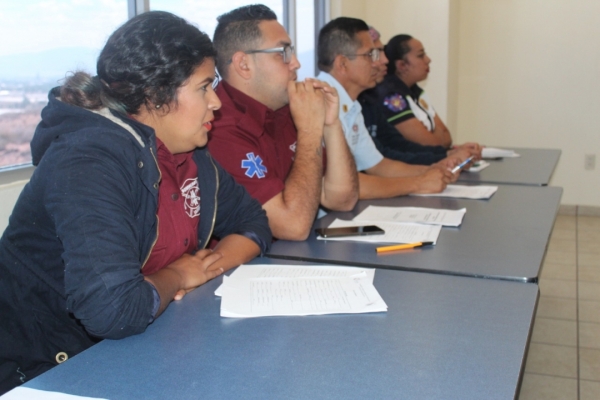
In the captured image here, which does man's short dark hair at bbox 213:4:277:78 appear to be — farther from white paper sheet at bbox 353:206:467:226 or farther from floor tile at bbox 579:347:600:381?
floor tile at bbox 579:347:600:381

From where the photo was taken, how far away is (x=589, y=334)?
2992 millimetres

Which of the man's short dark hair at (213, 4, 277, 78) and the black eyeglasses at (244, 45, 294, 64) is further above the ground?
the man's short dark hair at (213, 4, 277, 78)

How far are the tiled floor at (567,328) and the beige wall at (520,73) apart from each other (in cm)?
91

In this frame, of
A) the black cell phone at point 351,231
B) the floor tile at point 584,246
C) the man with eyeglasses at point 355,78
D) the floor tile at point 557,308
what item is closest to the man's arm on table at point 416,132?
the man with eyeglasses at point 355,78

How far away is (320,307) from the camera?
129 centimetres

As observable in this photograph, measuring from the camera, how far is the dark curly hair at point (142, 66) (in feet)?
4.46

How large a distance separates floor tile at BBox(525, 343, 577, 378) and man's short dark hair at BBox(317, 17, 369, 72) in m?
1.56

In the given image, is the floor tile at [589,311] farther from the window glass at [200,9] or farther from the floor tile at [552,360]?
the window glass at [200,9]

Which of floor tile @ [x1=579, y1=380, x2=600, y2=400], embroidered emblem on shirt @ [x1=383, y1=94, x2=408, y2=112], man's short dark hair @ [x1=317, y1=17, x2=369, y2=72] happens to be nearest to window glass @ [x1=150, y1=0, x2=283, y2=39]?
man's short dark hair @ [x1=317, y1=17, x2=369, y2=72]

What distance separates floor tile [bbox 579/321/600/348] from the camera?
289 cm

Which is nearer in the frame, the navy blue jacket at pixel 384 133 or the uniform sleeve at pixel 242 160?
the uniform sleeve at pixel 242 160

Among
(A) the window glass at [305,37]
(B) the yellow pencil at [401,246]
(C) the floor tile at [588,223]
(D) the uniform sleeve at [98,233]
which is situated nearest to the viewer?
(D) the uniform sleeve at [98,233]

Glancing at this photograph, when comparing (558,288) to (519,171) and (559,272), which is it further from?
(519,171)

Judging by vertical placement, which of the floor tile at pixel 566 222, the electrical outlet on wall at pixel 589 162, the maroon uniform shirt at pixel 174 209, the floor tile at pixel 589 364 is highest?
the maroon uniform shirt at pixel 174 209
